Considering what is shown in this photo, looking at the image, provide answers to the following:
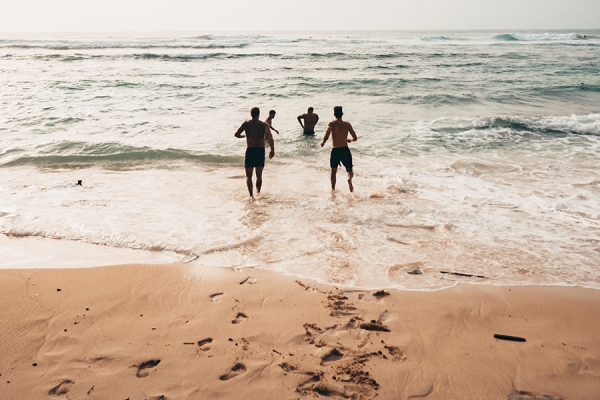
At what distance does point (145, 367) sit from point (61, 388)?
1.85 feet

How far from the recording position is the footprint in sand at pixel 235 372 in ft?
9.84

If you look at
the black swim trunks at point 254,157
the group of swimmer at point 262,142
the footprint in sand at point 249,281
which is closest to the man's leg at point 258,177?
the group of swimmer at point 262,142

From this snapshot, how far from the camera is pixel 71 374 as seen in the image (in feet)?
9.93

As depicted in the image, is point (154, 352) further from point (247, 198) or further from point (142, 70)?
point (142, 70)

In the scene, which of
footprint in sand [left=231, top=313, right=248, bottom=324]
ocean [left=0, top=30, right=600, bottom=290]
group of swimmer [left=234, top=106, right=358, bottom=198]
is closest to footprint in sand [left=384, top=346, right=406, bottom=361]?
ocean [left=0, top=30, right=600, bottom=290]

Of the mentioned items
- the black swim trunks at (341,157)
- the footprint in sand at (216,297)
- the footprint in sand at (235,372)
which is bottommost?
the footprint in sand at (235,372)

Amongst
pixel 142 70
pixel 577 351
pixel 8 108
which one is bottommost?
pixel 577 351

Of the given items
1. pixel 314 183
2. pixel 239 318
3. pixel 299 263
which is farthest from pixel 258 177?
pixel 239 318

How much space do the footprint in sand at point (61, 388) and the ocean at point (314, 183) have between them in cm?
202

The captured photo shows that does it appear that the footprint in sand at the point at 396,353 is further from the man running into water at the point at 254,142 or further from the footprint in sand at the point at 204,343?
the man running into water at the point at 254,142

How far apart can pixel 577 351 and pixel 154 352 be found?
11.3 ft

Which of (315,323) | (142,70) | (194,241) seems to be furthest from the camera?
(142,70)

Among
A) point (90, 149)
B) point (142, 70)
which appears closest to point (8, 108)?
point (90, 149)

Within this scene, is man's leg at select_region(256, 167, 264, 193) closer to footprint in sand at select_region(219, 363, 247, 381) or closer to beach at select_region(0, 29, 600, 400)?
beach at select_region(0, 29, 600, 400)
